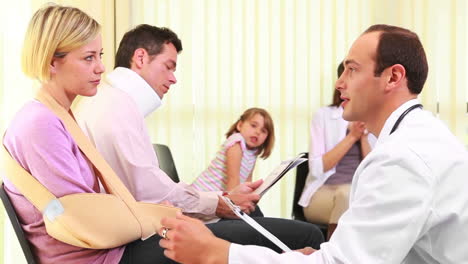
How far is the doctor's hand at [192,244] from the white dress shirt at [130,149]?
761 mm

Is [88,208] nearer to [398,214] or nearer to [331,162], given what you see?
[398,214]

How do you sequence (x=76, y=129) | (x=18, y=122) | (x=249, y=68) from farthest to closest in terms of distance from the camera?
(x=249, y=68), (x=76, y=129), (x=18, y=122)

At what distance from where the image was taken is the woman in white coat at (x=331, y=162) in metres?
3.74

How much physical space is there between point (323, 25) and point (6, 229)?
2.33 meters

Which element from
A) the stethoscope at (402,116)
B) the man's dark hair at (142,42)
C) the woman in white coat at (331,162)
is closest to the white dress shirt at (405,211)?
the stethoscope at (402,116)

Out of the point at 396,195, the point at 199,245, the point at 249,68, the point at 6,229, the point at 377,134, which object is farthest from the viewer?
the point at 249,68

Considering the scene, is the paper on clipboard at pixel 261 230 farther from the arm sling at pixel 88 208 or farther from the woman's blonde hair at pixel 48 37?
the woman's blonde hair at pixel 48 37

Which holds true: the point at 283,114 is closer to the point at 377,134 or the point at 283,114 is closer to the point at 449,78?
the point at 449,78

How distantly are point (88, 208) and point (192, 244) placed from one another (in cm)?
48

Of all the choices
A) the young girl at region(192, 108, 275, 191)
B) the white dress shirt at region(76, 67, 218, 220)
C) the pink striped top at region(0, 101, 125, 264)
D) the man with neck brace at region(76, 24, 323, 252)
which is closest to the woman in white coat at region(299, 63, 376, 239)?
the young girl at region(192, 108, 275, 191)

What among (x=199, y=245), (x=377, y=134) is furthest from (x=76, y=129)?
(x=377, y=134)

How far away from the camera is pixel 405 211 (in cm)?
134

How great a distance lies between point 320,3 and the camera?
15.3 feet

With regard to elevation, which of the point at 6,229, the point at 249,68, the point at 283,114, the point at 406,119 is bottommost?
the point at 6,229
